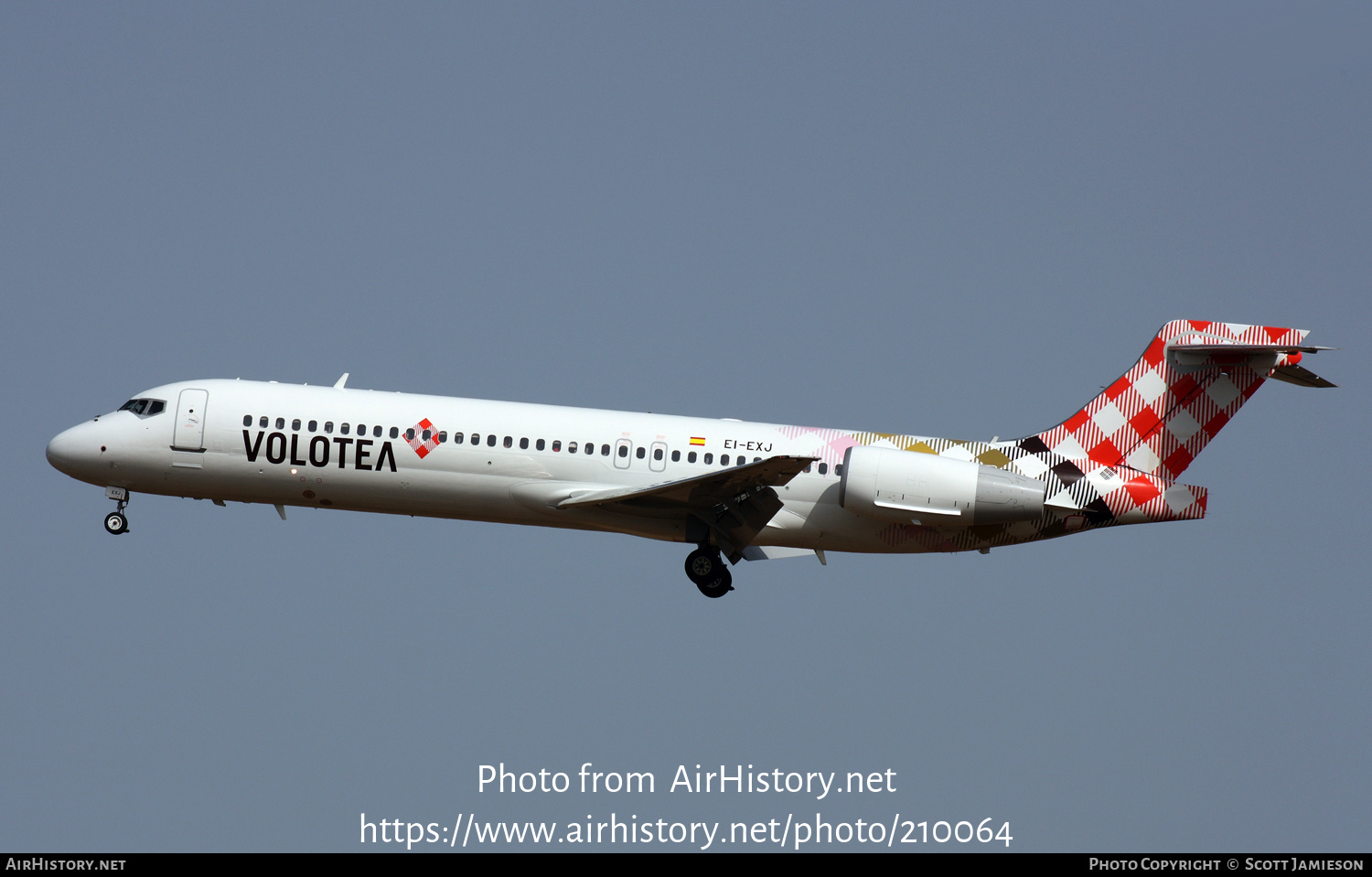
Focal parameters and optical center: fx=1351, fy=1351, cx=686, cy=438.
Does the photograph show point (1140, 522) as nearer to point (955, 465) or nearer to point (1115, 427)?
point (1115, 427)

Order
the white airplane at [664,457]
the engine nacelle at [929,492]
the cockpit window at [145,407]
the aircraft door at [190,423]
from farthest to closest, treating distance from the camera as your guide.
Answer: the cockpit window at [145,407] < the aircraft door at [190,423] < the white airplane at [664,457] < the engine nacelle at [929,492]

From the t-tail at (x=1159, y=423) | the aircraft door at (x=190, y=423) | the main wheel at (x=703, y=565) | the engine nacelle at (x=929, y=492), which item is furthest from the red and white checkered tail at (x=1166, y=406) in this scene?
the aircraft door at (x=190, y=423)

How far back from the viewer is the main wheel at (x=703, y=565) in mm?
25141

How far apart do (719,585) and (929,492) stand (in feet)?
14.3

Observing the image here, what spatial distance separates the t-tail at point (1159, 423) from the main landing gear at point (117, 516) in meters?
17.1

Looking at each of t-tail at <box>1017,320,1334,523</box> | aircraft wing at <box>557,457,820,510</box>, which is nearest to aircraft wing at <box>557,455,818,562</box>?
aircraft wing at <box>557,457,820,510</box>

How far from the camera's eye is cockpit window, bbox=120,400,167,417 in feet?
84.5

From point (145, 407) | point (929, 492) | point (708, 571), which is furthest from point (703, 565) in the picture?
point (145, 407)

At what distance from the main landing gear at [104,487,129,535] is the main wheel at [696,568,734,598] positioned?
1113 cm

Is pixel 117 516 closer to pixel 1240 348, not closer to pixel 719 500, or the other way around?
pixel 719 500

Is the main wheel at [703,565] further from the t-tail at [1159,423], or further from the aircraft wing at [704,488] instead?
the t-tail at [1159,423]

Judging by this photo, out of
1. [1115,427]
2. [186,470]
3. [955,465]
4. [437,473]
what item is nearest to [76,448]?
[186,470]

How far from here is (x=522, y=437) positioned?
81.2ft

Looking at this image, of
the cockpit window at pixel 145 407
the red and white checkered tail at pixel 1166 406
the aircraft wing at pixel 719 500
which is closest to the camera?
the aircraft wing at pixel 719 500
